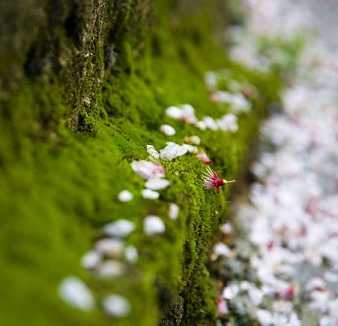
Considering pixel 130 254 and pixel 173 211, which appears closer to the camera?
pixel 130 254

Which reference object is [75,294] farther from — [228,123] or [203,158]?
[228,123]

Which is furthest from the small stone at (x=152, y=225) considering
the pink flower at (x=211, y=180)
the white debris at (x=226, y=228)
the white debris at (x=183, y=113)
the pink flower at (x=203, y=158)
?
the white debris at (x=226, y=228)

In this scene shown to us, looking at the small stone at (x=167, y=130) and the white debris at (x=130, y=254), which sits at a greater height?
the small stone at (x=167, y=130)

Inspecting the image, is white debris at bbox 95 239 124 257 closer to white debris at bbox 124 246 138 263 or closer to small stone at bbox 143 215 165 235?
white debris at bbox 124 246 138 263

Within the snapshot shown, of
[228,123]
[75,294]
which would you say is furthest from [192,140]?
[75,294]

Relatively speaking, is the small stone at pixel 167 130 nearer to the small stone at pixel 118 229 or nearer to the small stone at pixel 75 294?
the small stone at pixel 118 229

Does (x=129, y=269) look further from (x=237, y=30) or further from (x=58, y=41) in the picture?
(x=237, y=30)

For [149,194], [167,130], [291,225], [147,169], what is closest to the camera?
[149,194]
